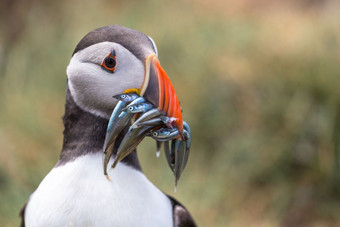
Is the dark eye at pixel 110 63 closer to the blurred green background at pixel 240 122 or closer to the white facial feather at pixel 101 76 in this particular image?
the white facial feather at pixel 101 76

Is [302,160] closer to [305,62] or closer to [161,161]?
[305,62]

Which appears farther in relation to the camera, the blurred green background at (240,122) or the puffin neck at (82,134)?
the blurred green background at (240,122)

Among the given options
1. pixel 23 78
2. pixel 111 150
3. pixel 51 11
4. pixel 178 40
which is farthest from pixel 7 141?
pixel 51 11

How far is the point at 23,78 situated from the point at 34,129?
45.0 inches

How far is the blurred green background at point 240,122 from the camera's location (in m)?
4.75

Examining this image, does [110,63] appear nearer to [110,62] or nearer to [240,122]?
[110,62]

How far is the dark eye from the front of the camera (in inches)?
80.8

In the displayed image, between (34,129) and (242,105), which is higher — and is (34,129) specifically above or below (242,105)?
below

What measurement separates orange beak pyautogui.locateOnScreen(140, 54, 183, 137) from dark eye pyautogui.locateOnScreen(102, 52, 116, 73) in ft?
0.41

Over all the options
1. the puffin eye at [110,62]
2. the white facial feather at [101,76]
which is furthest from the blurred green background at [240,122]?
the puffin eye at [110,62]

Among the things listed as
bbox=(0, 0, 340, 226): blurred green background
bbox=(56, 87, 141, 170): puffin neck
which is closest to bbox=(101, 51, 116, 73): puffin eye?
bbox=(56, 87, 141, 170): puffin neck

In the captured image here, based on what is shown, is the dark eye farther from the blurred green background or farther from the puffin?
the blurred green background

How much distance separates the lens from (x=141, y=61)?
6.73 ft

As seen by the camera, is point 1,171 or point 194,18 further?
point 194,18
